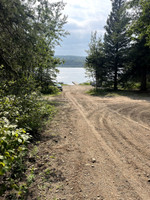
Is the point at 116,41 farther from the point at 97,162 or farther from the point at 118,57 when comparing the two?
the point at 97,162

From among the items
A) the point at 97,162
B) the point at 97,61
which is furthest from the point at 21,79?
the point at 97,61

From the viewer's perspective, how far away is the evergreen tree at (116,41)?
2300 centimetres

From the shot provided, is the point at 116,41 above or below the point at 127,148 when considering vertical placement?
above

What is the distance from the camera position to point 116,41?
23078 millimetres

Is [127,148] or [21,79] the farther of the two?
[21,79]

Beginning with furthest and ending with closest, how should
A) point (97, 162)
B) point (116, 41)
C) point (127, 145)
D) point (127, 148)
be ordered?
point (116, 41) < point (127, 145) < point (127, 148) < point (97, 162)

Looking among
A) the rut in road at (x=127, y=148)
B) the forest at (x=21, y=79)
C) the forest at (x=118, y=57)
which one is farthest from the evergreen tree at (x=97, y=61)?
the rut in road at (x=127, y=148)

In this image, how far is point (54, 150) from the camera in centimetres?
476

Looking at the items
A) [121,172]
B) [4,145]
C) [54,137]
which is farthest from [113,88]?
[4,145]

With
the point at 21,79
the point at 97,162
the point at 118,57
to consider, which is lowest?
the point at 97,162

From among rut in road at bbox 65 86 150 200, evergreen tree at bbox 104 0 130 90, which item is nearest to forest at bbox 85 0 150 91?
evergreen tree at bbox 104 0 130 90

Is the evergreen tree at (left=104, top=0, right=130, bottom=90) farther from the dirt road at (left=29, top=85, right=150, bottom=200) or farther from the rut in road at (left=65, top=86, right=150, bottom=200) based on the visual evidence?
the dirt road at (left=29, top=85, right=150, bottom=200)

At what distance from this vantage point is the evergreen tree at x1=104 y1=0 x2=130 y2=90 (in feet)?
75.5

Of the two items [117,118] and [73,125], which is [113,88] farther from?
[73,125]
